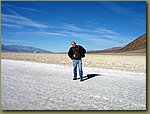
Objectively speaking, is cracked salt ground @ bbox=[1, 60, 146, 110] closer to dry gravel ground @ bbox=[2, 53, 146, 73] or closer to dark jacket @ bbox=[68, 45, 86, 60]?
dark jacket @ bbox=[68, 45, 86, 60]

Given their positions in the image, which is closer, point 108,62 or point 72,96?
point 72,96

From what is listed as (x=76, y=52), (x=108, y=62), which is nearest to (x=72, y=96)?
(x=76, y=52)

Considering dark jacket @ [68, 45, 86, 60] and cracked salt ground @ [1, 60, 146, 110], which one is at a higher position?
dark jacket @ [68, 45, 86, 60]

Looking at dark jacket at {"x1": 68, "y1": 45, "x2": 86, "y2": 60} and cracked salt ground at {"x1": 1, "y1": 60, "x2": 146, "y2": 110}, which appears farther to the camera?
dark jacket at {"x1": 68, "y1": 45, "x2": 86, "y2": 60}

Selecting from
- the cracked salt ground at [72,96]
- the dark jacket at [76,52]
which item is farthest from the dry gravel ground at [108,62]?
the cracked salt ground at [72,96]

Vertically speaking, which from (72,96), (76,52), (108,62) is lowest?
(72,96)

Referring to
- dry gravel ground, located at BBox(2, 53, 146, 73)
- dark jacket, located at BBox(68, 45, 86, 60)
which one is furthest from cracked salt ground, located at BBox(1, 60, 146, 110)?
dry gravel ground, located at BBox(2, 53, 146, 73)

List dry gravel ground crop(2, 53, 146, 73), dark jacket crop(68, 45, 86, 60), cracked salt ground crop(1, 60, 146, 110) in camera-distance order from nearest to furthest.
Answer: cracked salt ground crop(1, 60, 146, 110) < dark jacket crop(68, 45, 86, 60) < dry gravel ground crop(2, 53, 146, 73)

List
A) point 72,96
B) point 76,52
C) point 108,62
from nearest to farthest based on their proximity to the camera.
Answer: point 72,96
point 76,52
point 108,62

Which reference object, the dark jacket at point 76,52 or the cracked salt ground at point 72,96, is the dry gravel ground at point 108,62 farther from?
the cracked salt ground at point 72,96

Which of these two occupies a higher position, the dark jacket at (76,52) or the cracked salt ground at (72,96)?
the dark jacket at (76,52)

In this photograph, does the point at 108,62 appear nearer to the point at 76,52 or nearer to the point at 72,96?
the point at 76,52

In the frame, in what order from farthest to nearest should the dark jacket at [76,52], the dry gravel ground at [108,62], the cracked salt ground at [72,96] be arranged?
the dry gravel ground at [108,62], the dark jacket at [76,52], the cracked salt ground at [72,96]

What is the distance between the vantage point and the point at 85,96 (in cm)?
566
